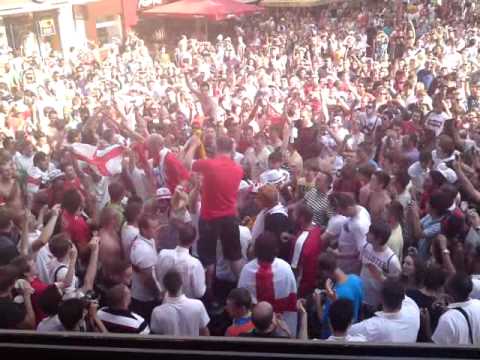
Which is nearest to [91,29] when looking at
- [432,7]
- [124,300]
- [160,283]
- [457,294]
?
[160,283]

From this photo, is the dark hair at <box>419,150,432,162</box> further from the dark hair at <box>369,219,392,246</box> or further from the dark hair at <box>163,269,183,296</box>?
the dark hair at <box>163,269,183,296</box>

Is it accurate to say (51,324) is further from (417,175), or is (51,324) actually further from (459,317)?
(417,175)

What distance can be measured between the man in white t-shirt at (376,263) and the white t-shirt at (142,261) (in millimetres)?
1093

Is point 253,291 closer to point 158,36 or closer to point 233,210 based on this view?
point 233,210

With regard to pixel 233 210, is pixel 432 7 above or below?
above

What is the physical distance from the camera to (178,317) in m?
2.54

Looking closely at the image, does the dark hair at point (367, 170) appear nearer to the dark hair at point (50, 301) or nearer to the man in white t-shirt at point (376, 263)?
the man in white t-shirt at point (376, 263)

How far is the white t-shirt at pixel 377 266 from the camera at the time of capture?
9.47 feet

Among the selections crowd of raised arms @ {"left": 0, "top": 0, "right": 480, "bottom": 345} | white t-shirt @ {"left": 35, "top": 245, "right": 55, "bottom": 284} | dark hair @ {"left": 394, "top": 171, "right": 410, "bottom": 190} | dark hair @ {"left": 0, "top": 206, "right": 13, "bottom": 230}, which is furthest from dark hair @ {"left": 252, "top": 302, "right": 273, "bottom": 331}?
dark hair @ {"left": 394, "top": 171, "right": 410, "bottom": 190}

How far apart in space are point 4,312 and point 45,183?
7.53 feet

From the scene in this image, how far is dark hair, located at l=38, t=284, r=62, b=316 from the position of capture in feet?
7.68

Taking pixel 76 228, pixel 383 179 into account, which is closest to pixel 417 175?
pixel 383 179

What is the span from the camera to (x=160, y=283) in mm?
2980

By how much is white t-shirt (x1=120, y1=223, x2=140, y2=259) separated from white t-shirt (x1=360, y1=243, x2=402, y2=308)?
1.22 meters
